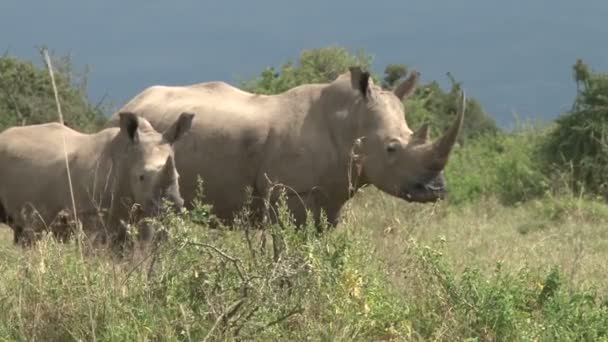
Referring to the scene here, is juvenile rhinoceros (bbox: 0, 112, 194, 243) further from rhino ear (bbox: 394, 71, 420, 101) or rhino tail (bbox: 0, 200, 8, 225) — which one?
rhino ear (bbox: 394, 71, 420, 101)

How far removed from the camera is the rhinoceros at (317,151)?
9.52 metres

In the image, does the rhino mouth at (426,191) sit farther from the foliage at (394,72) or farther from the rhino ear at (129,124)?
the foliage at (394,72)

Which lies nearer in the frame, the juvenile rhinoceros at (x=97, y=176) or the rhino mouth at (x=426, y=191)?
the juvenile rhinoceros at (x=97, y=176)

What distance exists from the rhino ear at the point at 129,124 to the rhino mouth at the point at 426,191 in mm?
1943

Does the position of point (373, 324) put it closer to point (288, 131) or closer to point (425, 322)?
point (425, 322)

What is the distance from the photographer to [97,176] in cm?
907

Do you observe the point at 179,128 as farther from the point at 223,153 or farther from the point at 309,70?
the point at 309,70

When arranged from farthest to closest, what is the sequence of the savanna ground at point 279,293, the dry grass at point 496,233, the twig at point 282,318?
the dry grass at point 496,233
the savanna ground at point 279,293
the twig at point 282,318

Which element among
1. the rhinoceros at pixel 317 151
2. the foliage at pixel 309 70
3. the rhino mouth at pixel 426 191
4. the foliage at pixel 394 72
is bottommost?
the foliage at pixel 394 72

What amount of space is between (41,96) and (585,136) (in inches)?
408

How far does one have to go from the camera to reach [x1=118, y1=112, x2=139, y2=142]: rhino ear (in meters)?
8.97

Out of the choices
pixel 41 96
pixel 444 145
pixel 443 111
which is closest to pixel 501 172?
pixel 41 96

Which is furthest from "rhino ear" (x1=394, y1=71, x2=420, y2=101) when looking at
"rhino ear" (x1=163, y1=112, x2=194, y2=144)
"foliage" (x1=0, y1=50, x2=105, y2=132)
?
"foliage" (x1=0, y1=50, x2=105, y2=132)

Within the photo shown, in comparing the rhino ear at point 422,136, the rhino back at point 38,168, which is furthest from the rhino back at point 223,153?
the rhino ear at point 422,136
